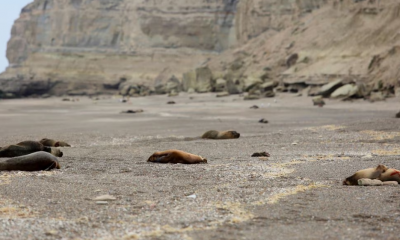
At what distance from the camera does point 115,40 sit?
60.2 metres

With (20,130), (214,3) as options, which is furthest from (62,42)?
(20,130)

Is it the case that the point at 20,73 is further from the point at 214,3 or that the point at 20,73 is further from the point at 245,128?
the point at 245,128

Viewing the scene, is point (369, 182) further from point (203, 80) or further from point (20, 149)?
point (203, 80)

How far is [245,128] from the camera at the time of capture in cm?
1270

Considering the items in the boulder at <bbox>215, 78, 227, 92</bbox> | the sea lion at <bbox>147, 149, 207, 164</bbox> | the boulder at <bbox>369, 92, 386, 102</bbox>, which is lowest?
the boulder at <bbox>215, 78, 227, 92</bbox>

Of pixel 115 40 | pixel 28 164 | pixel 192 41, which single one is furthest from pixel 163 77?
pixel 28 164

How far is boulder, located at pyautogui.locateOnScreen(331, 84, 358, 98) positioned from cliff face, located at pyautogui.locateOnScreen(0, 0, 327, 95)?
26.5 metres

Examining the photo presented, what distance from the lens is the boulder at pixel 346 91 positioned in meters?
20.4

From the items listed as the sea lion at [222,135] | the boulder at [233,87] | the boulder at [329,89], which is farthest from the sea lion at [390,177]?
the boulder at [233,87]

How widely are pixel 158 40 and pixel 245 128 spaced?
152ft

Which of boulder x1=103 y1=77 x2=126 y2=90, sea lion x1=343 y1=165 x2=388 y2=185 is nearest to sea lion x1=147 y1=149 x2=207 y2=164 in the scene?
sea lion x1=343 y1=165 x2=388 y2=185

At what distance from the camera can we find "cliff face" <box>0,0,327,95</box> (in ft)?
172

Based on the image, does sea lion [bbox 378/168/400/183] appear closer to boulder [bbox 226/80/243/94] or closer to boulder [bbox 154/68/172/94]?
boulder [bbox 226/80/243/94]

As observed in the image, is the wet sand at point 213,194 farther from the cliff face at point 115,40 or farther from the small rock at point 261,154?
the cliff face at point 115,40
